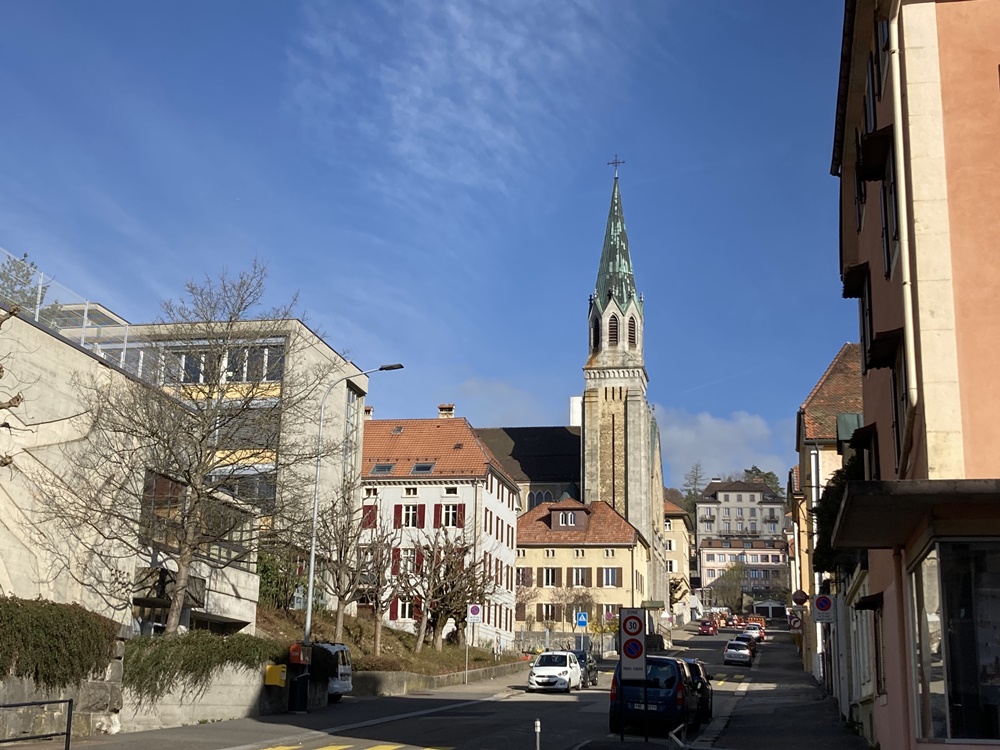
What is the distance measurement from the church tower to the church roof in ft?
27.8

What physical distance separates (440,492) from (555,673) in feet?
85.0

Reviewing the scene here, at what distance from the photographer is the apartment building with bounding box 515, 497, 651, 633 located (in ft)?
264

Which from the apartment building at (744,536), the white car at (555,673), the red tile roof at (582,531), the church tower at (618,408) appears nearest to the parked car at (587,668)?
the white car at (555,673)

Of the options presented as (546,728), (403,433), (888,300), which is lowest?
(546,728)

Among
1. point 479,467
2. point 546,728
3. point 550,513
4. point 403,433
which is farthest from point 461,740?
point 550,513

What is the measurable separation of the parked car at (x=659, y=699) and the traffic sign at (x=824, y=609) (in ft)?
20.8

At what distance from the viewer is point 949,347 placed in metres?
11.6

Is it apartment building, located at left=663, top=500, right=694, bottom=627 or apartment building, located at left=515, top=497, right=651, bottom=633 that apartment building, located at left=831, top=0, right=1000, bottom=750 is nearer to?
apartment building, located at left=515, top=497, right=651, bottom=633

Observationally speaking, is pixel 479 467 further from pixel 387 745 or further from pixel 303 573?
pixel 387 745

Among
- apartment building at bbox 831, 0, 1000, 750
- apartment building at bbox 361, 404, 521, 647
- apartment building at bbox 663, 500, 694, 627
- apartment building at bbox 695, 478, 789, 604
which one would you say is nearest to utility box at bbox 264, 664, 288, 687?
apartment building at bbox 831, 0, 1000, 750

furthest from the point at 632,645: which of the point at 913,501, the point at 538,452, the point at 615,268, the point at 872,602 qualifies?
the point at 538,452

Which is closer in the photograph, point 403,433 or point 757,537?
point 403,433

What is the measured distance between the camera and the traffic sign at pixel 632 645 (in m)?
16.0

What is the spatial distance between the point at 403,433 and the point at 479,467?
23.3 ft
